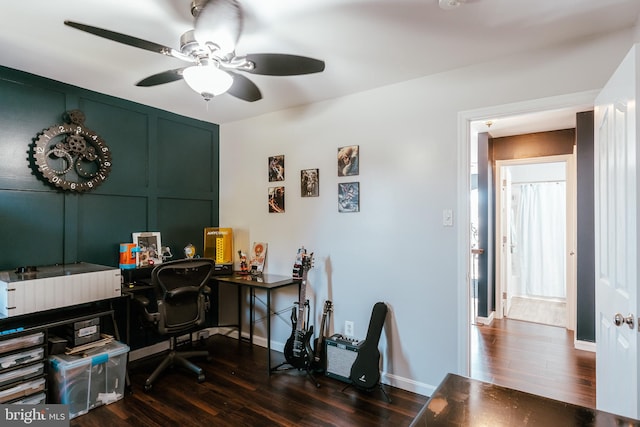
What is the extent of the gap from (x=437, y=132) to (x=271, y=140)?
1.71 meters

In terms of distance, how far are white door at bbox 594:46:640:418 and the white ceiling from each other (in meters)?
0.51

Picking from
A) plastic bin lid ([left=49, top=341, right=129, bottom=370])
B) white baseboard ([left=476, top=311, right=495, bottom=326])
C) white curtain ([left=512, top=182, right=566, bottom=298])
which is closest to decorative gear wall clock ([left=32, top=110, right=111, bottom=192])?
plastic bin lid ([left=49, top=341, right=129, bottom=370])

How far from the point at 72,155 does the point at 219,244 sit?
5.00 ft

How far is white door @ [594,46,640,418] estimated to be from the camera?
1330 mm

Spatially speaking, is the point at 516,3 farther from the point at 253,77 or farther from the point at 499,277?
the point at 499,277

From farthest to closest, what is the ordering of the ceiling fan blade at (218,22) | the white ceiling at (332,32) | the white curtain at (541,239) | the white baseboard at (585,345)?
the white curtain at (541,239) < the white baseboard at (585,345) < the white ceiling at (332,32) < the ceiling fan blade at (218,22)

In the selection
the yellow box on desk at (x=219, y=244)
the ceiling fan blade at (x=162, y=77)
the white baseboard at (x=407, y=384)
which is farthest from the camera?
the yellow box on desk at (x=219, y=244)

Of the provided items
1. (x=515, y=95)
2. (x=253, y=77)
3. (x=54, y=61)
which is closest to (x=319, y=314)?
(x=253, y=77)

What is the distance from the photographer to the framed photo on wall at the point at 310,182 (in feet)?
10.3

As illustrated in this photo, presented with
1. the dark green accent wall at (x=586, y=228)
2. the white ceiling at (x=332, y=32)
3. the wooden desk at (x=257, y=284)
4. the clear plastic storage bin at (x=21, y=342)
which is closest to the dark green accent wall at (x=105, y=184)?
the white ceiling at (x=332, y=32)

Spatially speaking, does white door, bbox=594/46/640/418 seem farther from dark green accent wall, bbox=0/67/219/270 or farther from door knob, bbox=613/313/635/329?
dark green accent wall, bbox=0/67/219/270

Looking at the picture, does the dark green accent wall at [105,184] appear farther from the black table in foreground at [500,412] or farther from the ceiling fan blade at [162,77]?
the black table in foreground at [500,412]

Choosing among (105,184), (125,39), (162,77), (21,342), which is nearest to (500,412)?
(125,39)

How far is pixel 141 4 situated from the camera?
5.37 ft
